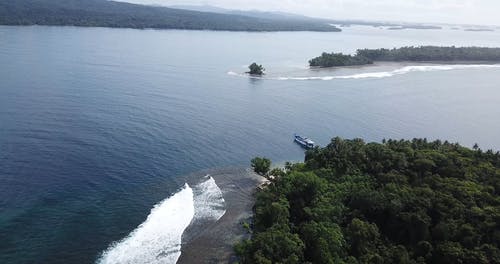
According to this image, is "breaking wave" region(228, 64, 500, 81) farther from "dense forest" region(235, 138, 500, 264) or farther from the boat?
"dense forest" region(235, 138, 500, 264)

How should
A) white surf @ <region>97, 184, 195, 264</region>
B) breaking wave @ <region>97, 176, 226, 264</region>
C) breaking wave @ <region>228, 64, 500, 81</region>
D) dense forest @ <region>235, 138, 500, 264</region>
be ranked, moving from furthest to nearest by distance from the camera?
1. breaking wave @ <region>228, 64, 500, 81</region>
2. breaking wave @ <region>97, 176, 226, 264</region>
3. white surf @ <region>97, 184, 195, 264</region>
4. dense forest @ <region>235, 138, 500, 264</region>

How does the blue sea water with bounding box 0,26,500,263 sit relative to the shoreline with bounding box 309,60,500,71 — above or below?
below

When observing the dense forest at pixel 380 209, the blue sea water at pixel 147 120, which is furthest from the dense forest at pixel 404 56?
the dense forest at pixel 380 209

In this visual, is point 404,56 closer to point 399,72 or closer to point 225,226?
point 399,72

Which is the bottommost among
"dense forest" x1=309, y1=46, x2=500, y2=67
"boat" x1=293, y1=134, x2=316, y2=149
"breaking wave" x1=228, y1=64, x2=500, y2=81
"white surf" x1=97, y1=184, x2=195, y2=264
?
"white surf" x1=97, y1=184, x2=195, y2=264

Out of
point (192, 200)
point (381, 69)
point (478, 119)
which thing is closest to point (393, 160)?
point (192, 200)

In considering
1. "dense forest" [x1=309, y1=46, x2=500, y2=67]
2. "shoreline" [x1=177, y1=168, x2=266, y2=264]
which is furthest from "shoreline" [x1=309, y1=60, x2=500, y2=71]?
"shoreline" [x1=177, y1=168, x2=266, y2=264]

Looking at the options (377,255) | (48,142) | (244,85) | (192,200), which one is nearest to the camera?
(377,255)

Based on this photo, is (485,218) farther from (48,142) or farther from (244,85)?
(244,85)
